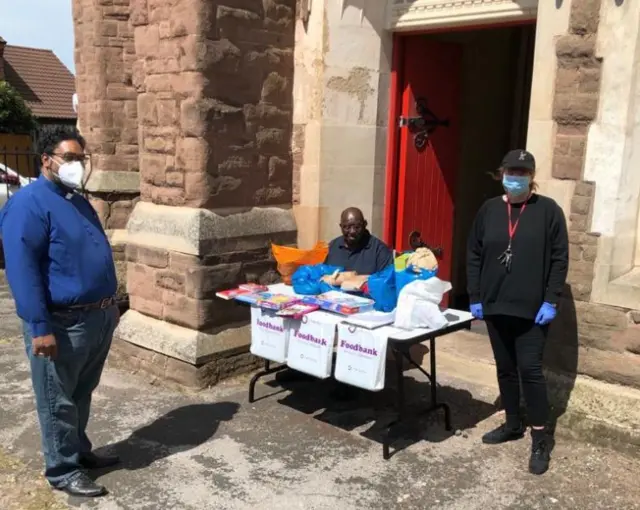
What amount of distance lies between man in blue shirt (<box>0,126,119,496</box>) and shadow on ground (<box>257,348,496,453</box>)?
160cm

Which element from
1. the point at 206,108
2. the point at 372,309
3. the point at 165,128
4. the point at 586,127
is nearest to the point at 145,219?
the point at 165,128

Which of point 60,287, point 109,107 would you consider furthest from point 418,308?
point 109,107

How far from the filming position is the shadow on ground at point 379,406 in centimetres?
412

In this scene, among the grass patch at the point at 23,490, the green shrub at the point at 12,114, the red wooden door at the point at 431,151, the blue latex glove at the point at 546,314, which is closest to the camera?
the grass patch at the point at 23,490

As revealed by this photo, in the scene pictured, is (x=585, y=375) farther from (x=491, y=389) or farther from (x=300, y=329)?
(x=300, y=329)

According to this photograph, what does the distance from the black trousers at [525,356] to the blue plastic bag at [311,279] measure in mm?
1137

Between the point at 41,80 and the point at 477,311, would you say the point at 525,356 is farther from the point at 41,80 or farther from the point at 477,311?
the point at 41,80

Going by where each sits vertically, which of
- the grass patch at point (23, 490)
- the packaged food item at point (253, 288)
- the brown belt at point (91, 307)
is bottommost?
the grass patch at point (23, 490)

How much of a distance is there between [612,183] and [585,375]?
118cm

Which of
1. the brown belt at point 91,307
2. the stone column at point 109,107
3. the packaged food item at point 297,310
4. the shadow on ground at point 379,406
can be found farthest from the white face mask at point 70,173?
the stone column at point 109,107

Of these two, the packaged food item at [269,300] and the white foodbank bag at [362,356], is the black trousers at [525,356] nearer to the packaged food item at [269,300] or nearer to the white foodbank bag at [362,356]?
the white foodbank bag at [362,356]

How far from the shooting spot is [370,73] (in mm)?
5180

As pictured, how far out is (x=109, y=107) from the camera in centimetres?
691

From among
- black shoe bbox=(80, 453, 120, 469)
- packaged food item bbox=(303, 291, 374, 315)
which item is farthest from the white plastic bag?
black shoe bbox=(80, 453, 120, 469)
